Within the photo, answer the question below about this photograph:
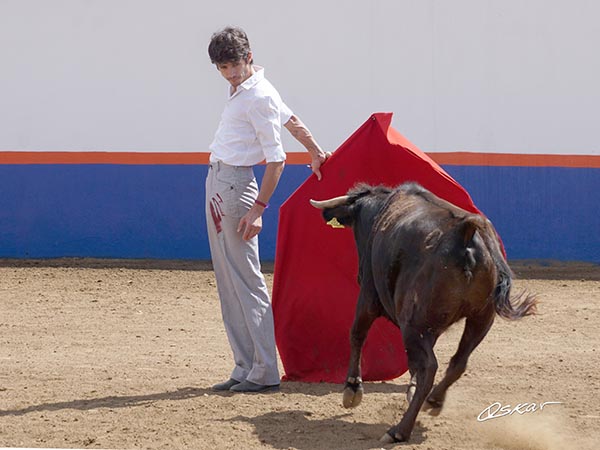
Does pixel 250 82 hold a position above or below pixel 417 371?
above

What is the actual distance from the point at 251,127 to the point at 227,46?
46 cm

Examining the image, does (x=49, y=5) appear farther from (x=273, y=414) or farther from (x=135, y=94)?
(x=273, y=414)

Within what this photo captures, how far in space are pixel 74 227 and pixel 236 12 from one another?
2822 mm

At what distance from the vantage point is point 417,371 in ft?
15.2

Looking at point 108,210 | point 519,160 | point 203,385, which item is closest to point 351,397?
point 203,385

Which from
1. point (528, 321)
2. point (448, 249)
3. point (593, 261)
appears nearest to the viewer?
point (448, 249)

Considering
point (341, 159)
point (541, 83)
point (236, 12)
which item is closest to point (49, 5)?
point (236, 12)

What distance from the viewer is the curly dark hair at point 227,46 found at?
536 cm

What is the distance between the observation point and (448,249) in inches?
181

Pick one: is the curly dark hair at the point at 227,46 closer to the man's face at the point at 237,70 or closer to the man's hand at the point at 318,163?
the man's face at the point at 237,70

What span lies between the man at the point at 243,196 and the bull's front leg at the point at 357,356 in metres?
0.60

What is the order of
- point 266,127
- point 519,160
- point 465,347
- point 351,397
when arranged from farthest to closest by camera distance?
point 519,160
point 266,127
point 351,397
point 465,347

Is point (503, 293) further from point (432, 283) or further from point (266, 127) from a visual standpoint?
point (266, 127)
